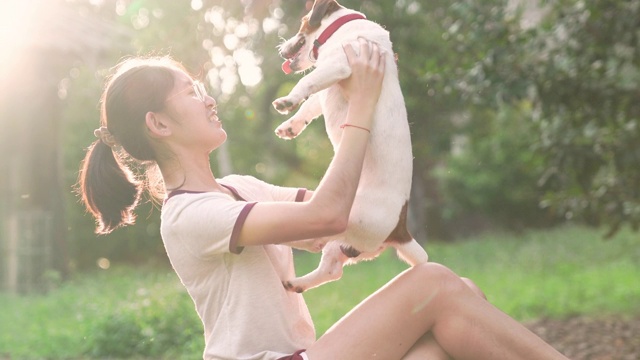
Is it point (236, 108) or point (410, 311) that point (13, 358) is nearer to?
point (410, 311)

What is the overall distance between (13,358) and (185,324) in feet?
3.30

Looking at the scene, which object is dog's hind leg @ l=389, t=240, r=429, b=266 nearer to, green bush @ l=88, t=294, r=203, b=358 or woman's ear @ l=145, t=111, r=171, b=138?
woman's ear @ l=145, t=111, r=171, b=138

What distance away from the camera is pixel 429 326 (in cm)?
207

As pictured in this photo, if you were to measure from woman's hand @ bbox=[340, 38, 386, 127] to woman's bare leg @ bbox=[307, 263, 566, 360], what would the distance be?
15.5 inches

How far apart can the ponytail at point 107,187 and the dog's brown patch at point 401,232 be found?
25.8 inches

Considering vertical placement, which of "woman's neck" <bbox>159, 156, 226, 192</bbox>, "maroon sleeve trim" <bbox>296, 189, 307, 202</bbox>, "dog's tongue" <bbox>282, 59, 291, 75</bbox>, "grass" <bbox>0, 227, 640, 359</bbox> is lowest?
"grass" <bbox>0, 227, 640, 359</bbox>

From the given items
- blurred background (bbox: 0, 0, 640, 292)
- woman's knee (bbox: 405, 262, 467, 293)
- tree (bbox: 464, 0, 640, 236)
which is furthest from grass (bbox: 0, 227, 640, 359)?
woman's knee (bbox: 405, 262, 467, 293)

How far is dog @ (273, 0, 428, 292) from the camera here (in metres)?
2.01

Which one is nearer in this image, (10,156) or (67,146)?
(10,156)

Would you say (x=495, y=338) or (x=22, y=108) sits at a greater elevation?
(x=495, y=338)

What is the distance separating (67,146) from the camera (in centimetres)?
1164

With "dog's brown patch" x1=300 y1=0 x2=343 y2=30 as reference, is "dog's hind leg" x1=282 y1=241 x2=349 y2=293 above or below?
below

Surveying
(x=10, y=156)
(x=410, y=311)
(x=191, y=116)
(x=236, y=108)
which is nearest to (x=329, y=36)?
(x=191, y=116)

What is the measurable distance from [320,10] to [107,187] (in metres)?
0.67
